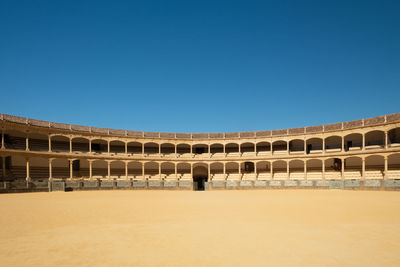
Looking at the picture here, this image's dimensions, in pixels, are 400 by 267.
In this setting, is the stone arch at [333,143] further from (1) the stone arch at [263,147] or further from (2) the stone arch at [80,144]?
(2) the stone arch at [80,144]

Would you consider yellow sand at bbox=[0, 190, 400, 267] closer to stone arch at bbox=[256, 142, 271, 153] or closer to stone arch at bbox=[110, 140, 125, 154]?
stone arch at bbox=[110, 140, 125, 154]

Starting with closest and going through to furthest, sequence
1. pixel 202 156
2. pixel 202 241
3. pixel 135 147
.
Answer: pixel 202 241
pixel 202 156
pixel 135 147

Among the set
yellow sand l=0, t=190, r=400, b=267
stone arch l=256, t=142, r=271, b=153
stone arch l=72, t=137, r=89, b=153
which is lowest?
yellow sand l=0, t=190, r=400, b=267

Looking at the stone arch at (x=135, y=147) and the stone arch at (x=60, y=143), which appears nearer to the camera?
the stone arch at (x=60, y=143)

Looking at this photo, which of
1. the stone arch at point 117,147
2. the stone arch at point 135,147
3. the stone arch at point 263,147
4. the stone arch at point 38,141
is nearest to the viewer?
the stone arch at point 38,141

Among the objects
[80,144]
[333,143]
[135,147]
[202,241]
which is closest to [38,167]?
[80,144]

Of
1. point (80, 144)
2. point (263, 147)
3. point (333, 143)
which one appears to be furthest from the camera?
point (263, 147)

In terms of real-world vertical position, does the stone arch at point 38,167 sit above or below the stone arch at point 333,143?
below

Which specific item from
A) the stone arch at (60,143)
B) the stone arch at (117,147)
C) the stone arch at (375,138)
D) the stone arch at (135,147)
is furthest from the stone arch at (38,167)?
the stone arch at (375,138)

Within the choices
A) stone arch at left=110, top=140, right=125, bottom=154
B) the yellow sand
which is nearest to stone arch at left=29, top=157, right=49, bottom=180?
stone arch at left=110, top=140, right=125, bottom=154

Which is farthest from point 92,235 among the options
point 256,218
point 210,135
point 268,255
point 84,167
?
point 210,135

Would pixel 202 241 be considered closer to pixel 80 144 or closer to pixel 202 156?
pixel 202 156

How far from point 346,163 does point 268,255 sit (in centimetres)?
3759

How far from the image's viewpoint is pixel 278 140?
42.0 metres
